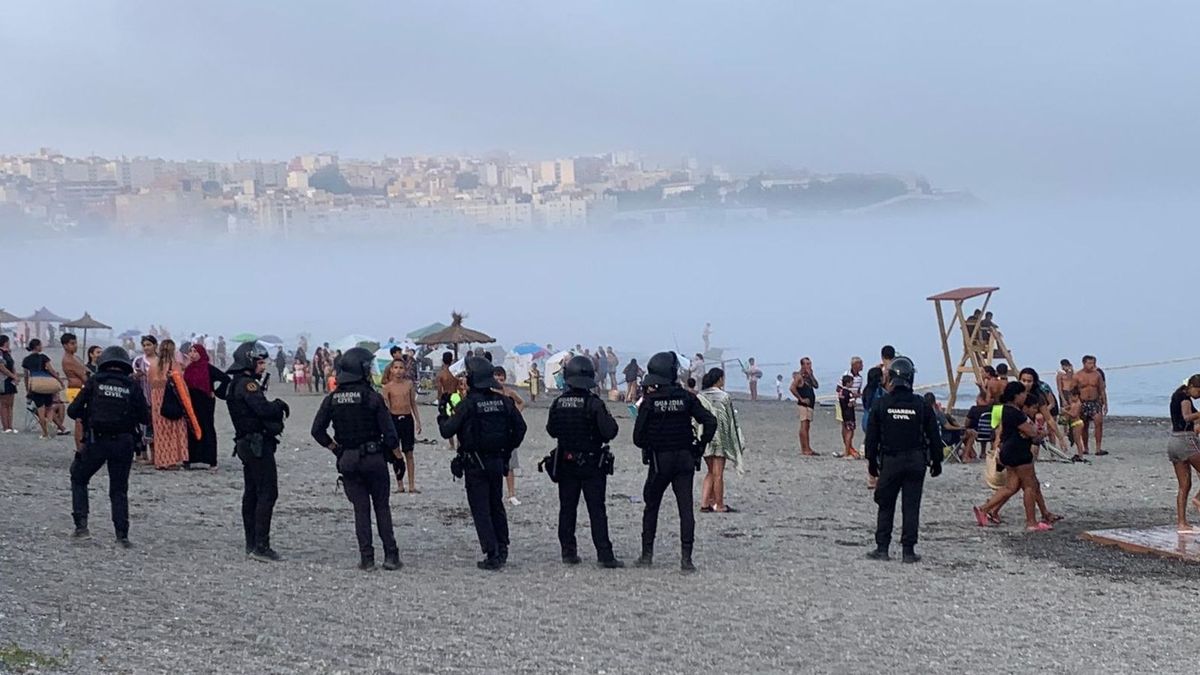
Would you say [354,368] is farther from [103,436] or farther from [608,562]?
[608,562]

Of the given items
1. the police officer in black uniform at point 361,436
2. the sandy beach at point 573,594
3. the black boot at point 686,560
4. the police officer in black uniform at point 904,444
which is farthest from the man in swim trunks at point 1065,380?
the police officer in black uniform at point 361,436

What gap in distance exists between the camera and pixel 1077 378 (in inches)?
850

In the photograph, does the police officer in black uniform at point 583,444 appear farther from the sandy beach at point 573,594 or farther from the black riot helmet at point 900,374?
the black riot helmet at point 900,374

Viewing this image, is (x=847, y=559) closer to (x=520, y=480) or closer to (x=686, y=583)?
(x=686, y=583)

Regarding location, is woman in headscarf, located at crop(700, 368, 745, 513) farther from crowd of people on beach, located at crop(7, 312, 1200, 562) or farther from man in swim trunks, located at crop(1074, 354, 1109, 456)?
man in swim trunks, located at crop(1074, 354, 1109, 456)

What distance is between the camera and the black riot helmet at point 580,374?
452 inches

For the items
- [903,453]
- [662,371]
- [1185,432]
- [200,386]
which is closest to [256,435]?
[662,371]

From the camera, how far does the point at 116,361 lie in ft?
38.3

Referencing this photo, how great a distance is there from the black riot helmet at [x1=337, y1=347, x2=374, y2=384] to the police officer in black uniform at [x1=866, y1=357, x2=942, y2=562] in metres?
3.88

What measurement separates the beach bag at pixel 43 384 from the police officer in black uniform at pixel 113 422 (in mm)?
9745

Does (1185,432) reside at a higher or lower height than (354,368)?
lower

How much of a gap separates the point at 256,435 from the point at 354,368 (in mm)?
914

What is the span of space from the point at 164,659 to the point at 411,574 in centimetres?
333

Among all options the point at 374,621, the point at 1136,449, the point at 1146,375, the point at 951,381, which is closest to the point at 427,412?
the point at 951,381
